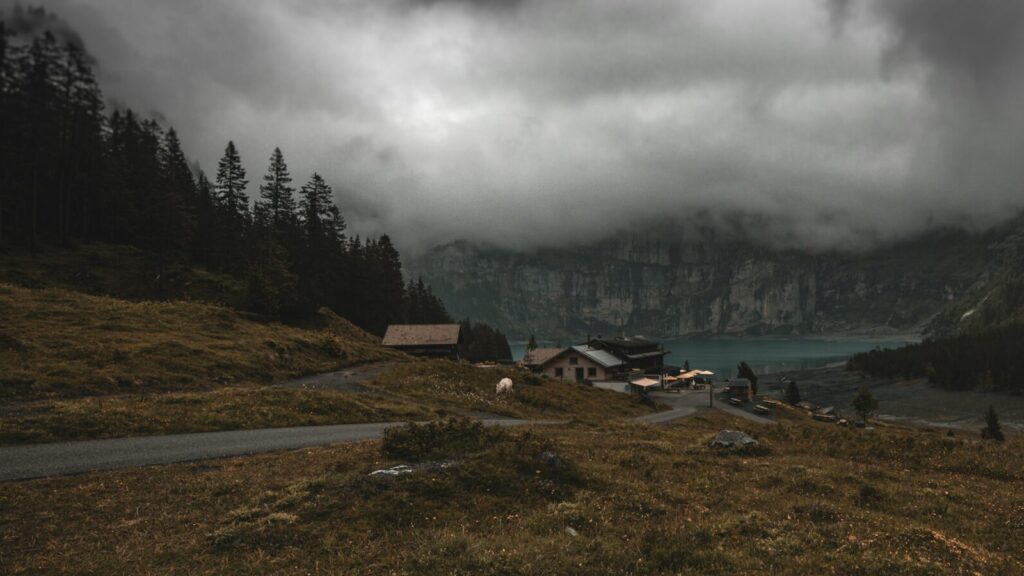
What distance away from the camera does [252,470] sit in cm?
1553

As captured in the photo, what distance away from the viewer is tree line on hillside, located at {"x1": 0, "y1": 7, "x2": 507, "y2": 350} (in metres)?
60.4

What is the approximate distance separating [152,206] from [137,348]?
1806 inches

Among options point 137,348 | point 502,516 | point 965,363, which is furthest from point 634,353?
point 965,363

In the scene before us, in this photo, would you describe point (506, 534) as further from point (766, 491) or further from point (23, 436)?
point (23, 436)

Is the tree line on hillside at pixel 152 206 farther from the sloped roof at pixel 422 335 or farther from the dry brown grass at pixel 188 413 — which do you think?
the dry brown grass at pixel 188 413

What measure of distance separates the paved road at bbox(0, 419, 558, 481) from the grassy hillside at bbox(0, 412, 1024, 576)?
1602mm

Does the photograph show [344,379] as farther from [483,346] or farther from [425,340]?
[483,346]

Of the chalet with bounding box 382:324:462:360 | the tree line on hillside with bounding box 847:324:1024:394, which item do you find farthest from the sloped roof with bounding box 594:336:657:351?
the tree line on hillside with bounding box 847:324:1024:394

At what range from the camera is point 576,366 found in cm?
9131

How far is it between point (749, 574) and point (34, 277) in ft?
220

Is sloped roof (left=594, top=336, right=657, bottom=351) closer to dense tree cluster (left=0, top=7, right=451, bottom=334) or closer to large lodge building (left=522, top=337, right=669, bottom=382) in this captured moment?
large lodge building (left=522, top=337, right=669, bottom=382)

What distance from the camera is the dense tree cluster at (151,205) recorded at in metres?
60.5

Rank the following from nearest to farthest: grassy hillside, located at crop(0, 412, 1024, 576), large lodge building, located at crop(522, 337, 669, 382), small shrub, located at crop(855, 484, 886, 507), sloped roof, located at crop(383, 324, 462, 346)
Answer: grassy hillside, located at crop(0, 412, 1024, 576) → small shrub, located at crop(855, 484, 886, 507) → sloped roof, located at crop(383, 324, 462, 346) → large lodge building, located at crop(522, 337, 669, 382)

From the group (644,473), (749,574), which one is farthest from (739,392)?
(749,574)
